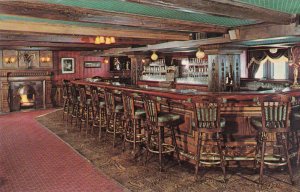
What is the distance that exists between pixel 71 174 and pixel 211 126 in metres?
2.33

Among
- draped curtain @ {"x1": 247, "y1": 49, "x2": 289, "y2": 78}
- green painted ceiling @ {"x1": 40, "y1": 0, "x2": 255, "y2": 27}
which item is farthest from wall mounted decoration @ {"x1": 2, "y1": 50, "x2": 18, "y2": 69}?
draped curtain @ {"x1": 247, "y1": 49, "x2": 289, "y2": 78}

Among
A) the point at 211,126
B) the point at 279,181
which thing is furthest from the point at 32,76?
the point at 279,181

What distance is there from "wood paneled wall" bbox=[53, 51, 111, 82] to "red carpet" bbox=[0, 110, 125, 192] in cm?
567

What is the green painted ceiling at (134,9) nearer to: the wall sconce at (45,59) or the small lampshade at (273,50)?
the small lampshade at (273,50)

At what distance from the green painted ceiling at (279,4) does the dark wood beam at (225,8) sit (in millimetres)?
46

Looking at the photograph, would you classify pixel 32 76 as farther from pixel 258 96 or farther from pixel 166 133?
pixel 258 96

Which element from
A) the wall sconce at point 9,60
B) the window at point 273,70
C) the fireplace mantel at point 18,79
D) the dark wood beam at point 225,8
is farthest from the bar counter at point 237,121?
the wall sconce at point 9,60

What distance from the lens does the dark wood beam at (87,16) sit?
A: 3.21 meters

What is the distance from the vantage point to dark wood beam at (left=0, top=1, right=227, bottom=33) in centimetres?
321

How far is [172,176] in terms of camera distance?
4.23 m

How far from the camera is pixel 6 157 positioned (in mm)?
5301

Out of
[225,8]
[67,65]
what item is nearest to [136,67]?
[67,65]

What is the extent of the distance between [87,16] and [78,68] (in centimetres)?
967

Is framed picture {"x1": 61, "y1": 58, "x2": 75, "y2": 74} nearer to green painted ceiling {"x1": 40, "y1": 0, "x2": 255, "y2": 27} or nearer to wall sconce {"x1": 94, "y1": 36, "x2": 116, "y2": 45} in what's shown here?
wall sconce {"x1": 94, "y1": 36, "x2": 116, "y2": 45}
